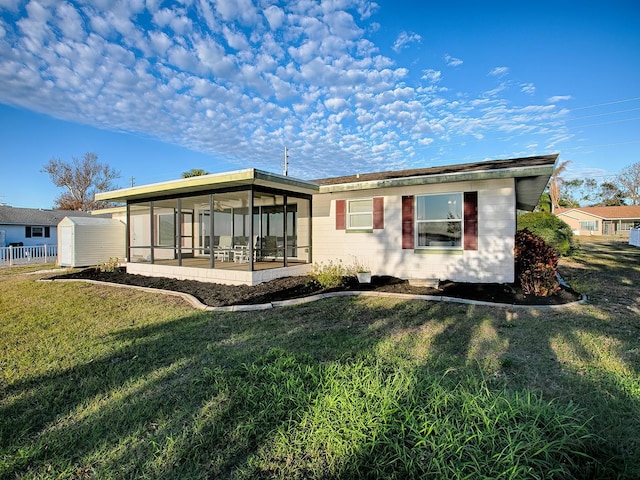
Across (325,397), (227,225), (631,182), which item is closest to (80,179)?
(227,225)

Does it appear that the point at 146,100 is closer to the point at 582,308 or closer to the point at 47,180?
the point at 582,308

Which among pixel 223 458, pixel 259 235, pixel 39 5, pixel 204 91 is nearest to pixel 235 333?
pixel 223 458

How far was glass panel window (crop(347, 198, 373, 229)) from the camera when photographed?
32.9ft

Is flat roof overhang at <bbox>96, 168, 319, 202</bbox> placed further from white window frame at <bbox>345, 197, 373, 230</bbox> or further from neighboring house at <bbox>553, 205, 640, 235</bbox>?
neighboring house at <bbox>553, 205, 640, 235</bbox>

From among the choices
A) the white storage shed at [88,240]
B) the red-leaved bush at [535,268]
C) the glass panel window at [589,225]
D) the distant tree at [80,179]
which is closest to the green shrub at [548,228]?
the red-leaved bush at [535,268]

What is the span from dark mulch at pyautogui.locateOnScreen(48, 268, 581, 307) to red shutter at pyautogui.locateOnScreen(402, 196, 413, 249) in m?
1.07

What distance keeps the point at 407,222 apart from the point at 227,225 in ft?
29.1

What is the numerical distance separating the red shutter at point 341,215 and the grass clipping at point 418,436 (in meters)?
7.64

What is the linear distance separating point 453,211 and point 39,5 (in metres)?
12.7

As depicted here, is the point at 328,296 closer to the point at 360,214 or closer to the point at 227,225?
the point at 360,214

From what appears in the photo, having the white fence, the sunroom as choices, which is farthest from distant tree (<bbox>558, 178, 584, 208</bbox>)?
the white fence

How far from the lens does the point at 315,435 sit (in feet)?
7.92

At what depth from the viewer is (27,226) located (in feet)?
91.1

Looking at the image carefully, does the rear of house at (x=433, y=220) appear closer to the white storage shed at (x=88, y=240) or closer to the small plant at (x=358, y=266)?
the small plant at (x=358, y=266)
